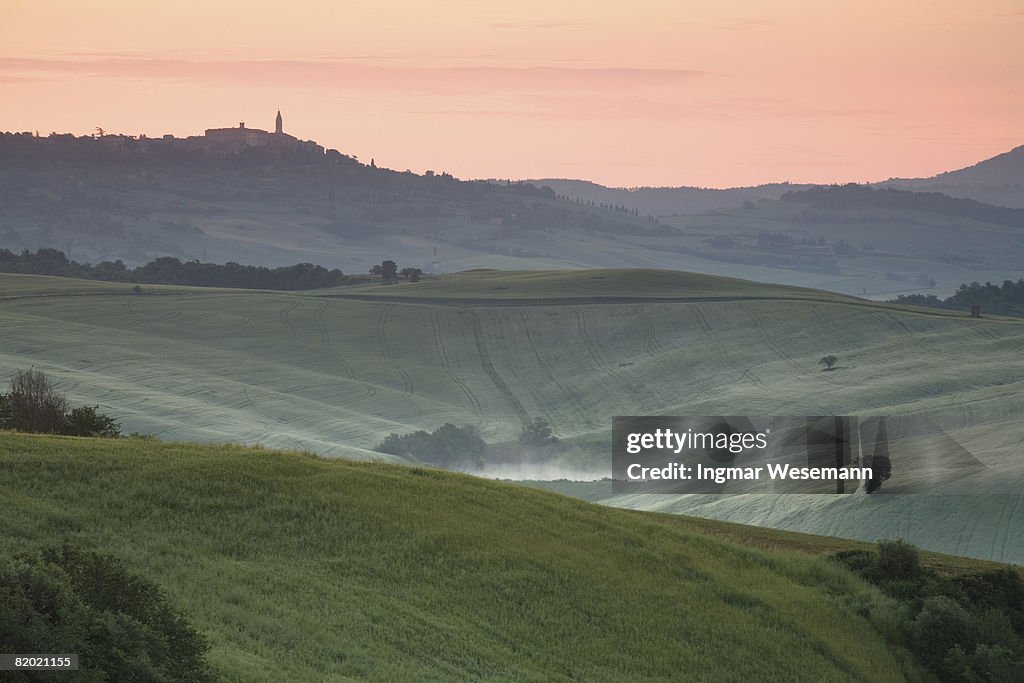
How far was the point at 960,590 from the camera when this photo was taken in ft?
97.3

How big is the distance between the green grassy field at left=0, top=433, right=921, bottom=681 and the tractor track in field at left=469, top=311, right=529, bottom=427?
318ft

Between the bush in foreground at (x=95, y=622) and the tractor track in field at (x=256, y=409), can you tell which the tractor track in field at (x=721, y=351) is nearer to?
the tractor track in field at (x=256, y=409)

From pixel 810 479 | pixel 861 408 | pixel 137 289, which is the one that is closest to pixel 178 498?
pixel 810 479

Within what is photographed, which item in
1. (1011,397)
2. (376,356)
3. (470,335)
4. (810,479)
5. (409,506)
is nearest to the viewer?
(409,506)

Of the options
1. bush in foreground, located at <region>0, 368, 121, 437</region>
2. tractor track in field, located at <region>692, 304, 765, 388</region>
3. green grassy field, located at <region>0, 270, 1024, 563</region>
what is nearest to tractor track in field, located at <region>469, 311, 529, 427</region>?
green grassy field, located at <region>0, 270, 1024, 563</region>

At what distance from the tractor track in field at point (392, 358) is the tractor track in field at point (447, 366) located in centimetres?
526

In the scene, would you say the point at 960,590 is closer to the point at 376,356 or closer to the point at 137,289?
the point at 376,356

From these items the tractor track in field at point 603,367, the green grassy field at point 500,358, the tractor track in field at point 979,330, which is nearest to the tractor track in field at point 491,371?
the green grassy field at point 500,358

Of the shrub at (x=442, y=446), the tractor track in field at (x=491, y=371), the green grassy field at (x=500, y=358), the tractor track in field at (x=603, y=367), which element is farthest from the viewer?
the tractor track in field at (x=603, y=367)

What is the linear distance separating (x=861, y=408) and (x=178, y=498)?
86.8m

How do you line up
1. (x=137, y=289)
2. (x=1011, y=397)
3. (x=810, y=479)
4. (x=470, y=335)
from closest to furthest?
1. (x=810, y=479)
2. (x=1011, y=397)
3. (x=470, y=335)
4. (x=137, y=289)

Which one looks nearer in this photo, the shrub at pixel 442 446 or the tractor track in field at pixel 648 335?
the shrub at pixel 442 446

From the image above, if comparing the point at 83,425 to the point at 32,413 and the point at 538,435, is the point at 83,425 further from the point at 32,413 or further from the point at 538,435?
the point at 538,435

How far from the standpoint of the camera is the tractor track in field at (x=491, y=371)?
131m
